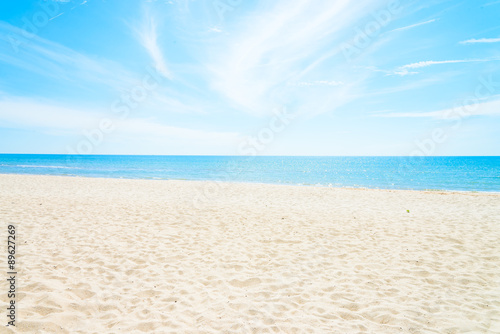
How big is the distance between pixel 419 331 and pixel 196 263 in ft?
12.8

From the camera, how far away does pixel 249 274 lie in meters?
→ 5.06

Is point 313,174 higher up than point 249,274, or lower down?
higher up

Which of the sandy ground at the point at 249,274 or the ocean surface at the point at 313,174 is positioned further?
the ocean surface at the point at 313,174

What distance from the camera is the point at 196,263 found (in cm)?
546

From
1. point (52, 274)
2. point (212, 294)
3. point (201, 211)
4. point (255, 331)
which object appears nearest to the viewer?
point (255, 331)

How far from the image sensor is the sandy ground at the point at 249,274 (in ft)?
12.0

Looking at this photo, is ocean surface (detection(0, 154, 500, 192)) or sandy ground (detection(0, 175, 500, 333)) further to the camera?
ocean surface (detection(0, 154, 500, 192))

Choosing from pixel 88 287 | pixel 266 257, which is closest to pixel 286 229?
pixel 266 257

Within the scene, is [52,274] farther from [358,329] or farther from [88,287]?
[358,329]

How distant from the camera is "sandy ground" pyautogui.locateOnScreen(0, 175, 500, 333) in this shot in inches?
144

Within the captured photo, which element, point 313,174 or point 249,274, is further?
point 313,174

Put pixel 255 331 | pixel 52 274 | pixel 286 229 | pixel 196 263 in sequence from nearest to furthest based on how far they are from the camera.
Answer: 1. pixel 255 331
2. pixel 52 274
3. pixel 196 263
4. pixel 286 229

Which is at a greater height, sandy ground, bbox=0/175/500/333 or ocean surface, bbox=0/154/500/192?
ocean surface, bbox=0/154/500/192

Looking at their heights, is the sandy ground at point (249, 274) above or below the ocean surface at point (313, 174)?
below
